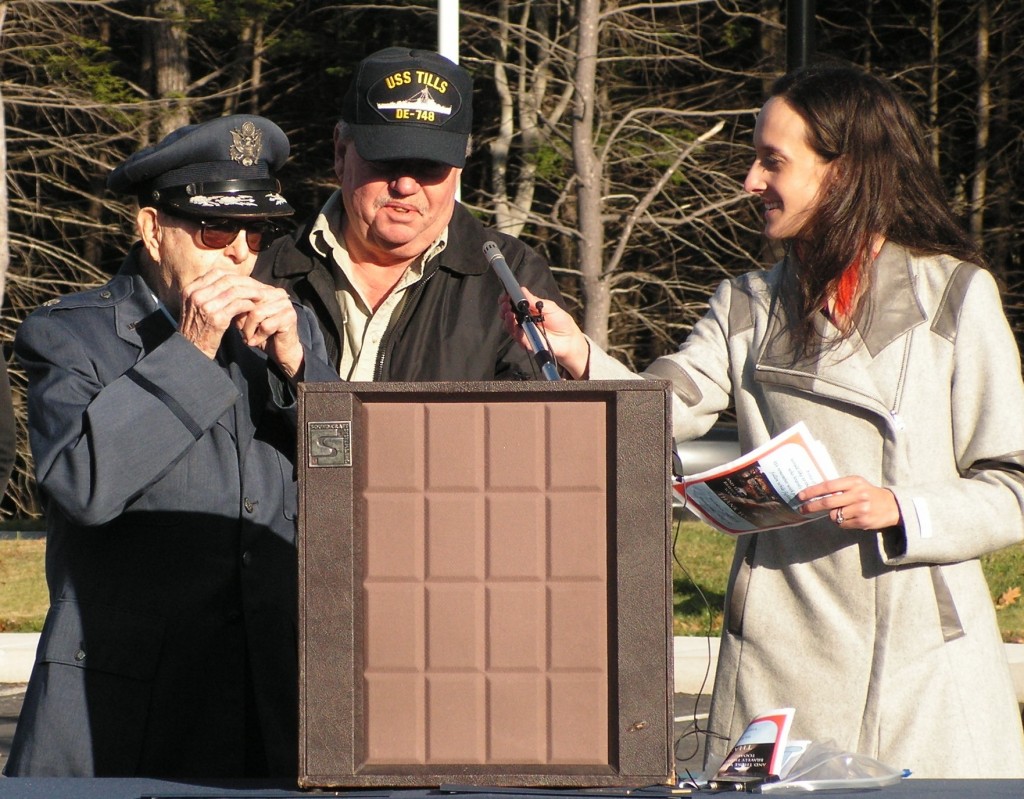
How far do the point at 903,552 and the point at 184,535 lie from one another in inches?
49.0

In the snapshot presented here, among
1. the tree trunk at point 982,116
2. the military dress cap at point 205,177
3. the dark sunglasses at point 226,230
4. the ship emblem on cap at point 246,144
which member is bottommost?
the dark sunglasses at point 226,230

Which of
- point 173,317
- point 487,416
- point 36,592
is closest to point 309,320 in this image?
point 173,317

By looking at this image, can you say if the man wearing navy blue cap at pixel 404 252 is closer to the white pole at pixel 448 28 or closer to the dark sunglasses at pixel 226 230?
the dark sunglasses at pixel 226 230

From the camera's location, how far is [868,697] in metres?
2.65

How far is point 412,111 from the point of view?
2.91 meters

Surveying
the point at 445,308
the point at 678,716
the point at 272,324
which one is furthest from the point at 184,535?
the point at 678,716

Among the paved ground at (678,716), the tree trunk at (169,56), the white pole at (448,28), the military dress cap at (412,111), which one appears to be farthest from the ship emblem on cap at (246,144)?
the tree trunk at (169,56)

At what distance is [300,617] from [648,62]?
15.1 m

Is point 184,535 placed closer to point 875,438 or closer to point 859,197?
A: point 875,438

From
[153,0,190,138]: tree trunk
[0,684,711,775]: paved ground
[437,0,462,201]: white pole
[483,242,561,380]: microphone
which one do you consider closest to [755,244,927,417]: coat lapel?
[483,242,561,380]: microphone

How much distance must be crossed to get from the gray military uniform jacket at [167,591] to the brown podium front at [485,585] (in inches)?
21.5

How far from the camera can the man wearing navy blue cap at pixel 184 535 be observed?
7.89ft

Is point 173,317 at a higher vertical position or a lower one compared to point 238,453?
higher

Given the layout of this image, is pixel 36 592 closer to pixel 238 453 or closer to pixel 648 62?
pixel 238 453
